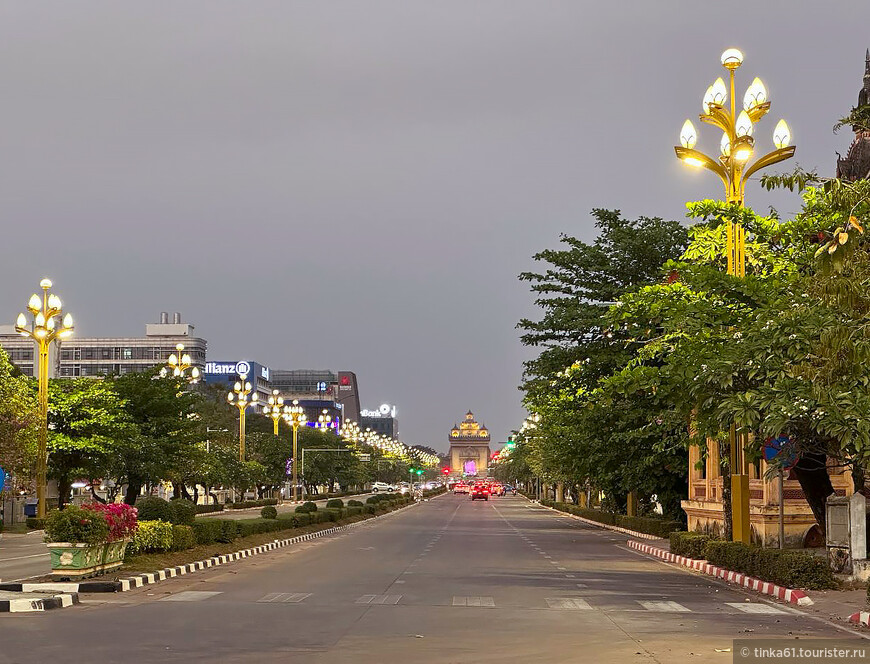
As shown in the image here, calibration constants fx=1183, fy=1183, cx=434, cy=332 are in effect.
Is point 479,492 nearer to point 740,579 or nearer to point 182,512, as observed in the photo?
point 182,512

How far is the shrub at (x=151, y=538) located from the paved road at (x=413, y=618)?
4.74 feet

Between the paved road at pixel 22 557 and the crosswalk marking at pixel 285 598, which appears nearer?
the crosswalk marking at pixel 285 598

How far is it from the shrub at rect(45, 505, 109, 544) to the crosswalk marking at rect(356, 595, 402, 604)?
17.0 feet

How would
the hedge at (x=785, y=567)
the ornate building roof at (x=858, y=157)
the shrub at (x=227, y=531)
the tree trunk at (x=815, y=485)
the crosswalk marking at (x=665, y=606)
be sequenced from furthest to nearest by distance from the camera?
the ornate building roof at (x=858, y=157)
the shrub at (x=227, y=531)
the tree trunk at (x=815, y=485)
the hedge at (x=785, y=567)
the crosswalk marking at (x=665, y=606)

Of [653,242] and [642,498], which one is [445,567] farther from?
[642,498]

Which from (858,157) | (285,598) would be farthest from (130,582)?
(858,157)

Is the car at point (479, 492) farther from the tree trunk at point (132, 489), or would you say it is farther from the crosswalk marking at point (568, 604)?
the crosswalk marking at point (568, 604)

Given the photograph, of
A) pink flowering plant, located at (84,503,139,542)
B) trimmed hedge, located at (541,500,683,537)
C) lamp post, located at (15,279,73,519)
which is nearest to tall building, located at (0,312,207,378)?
trimmed hedge, located at (541,500,683,537)

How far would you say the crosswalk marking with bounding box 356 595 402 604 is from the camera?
1938 cm

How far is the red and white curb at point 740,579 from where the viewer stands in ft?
66.5

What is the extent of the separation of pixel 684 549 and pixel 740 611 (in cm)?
1345

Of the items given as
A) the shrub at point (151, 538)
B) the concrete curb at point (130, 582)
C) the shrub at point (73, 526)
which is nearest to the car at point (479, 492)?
the concrete curb at point (130, 582)

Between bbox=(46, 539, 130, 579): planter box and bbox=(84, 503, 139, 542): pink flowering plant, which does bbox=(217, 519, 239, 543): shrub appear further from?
bbox=(46, 539, 130, 579): planter box

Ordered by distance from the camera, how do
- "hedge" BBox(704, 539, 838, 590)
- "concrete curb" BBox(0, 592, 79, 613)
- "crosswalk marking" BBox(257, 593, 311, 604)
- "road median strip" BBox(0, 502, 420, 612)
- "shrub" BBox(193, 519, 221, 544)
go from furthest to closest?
"shrub" BBox(193, 519, 221, 544)
"hedge" BBox(704, 539, 838, 590)
"crosswalk marking" BBox(257, 593, 311, 604)
"road median strip" BBox(0, 502, 420, 612)
"concrete curb" BBox(0, 592, 79, 613)
